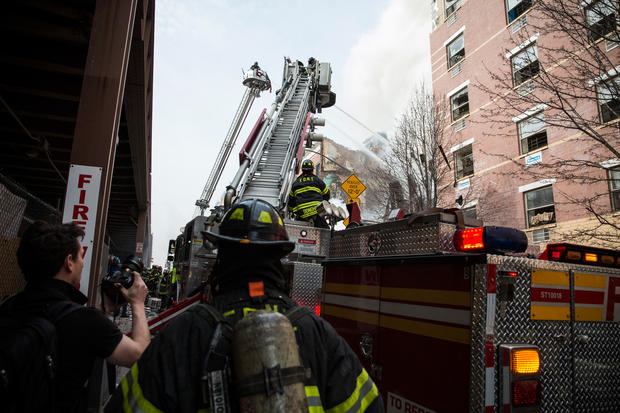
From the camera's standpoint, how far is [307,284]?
480 centimetres

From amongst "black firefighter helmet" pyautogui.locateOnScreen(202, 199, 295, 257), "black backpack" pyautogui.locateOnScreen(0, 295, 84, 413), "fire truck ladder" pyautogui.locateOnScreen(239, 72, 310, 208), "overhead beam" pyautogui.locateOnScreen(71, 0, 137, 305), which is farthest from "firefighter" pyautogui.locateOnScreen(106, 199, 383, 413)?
"fire truck ladder" pyautogui.locateOnScreen(239, 72, 310, 208)

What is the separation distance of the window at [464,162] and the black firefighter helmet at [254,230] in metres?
17.9

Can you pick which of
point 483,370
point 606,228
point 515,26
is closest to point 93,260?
point 483,370

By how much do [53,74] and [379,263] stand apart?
6.99 meters

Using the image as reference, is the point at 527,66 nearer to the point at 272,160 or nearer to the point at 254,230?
the point at 272,160

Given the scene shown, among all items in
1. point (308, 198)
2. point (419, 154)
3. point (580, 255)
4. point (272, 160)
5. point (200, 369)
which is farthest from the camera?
point (419, 154)

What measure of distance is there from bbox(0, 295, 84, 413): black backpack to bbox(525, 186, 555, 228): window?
53.9 feet

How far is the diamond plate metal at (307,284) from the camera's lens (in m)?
4.75

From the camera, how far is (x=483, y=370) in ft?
6.99

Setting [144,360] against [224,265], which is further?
[224,265]

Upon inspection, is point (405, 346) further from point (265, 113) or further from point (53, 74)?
point (265, 113)

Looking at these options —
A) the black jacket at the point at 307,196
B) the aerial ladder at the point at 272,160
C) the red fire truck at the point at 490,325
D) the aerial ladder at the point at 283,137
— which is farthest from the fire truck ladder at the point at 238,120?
the red fire truck at the point at 490,325

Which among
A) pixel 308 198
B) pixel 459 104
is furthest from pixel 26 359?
pixel 459 104

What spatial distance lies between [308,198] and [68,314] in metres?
5.57
